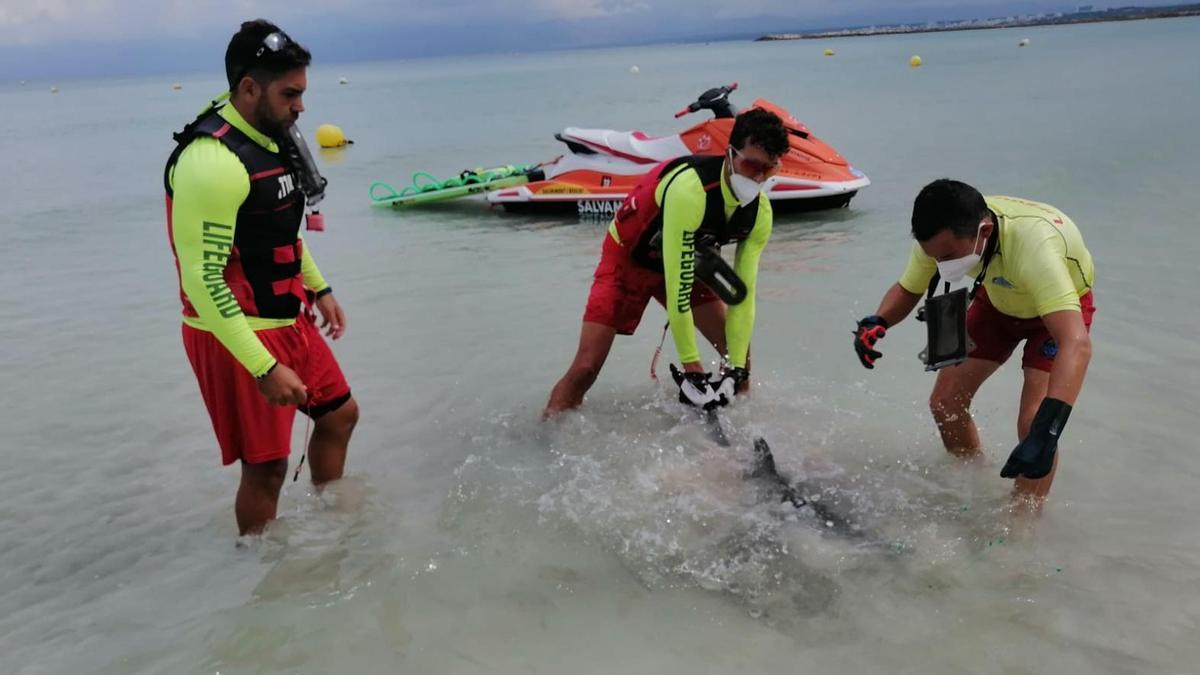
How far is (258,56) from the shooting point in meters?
3.11

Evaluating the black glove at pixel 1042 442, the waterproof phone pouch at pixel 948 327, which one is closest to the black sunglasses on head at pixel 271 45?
the waterproof phone pouch at pixel 948 327

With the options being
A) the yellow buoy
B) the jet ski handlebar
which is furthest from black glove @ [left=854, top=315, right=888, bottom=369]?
the yellow buoy

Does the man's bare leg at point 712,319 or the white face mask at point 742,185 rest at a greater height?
the white face mask at point 742,185

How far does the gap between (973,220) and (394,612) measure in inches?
113

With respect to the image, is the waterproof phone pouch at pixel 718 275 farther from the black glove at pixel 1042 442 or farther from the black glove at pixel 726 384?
the black glove at pixel 1042 442

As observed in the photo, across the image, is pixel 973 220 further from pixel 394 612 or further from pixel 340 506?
pixel 340 506

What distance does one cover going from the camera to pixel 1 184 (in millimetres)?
18438

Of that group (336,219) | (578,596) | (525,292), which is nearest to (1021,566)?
(578,596)

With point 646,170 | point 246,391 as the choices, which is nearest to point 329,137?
point 646,170

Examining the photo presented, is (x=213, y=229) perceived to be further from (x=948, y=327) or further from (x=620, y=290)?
(x=948, y=327)

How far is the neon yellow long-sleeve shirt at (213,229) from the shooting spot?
298 centimetres

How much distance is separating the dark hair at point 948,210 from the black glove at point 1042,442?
2.44 ft

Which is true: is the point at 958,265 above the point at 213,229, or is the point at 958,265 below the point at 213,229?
below

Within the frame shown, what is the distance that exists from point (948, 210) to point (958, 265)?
0.34 m
